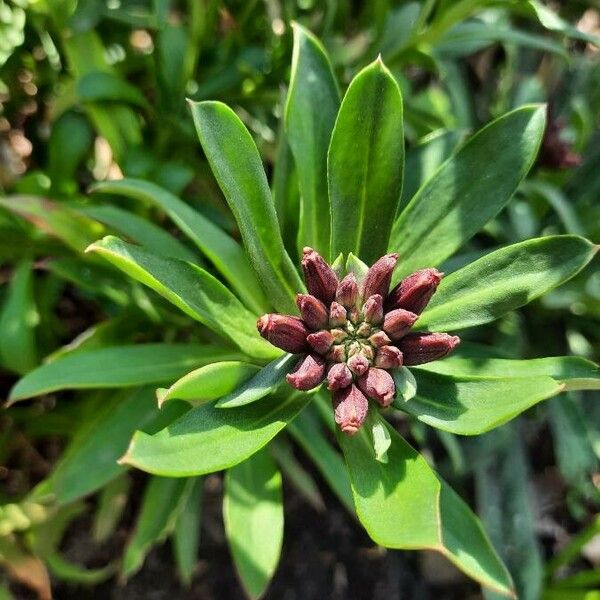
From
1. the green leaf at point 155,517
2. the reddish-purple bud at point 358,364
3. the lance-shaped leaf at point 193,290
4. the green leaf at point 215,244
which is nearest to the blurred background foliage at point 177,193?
the green leaf at point 155,517

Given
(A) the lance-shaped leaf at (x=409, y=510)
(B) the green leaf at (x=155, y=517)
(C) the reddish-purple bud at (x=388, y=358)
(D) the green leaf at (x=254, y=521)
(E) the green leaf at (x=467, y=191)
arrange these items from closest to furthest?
(A) the lance-shaped leaf at (x=409, y=510) → (C) the reddish-purple bud at (x=388, y=358) → (E) the green leaf at (x=467, y=191) → (D) the green leaf at (x=254, y=521) → (B) the green leaf at (x=155, y=517)

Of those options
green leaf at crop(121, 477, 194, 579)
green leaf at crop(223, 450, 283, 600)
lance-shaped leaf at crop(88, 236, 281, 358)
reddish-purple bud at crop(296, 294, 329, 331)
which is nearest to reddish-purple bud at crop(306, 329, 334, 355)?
reddish-purple bud at crop(296, 294, 329, 331)

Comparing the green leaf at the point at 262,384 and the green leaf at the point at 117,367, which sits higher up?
the green leaf at the point at 262,384

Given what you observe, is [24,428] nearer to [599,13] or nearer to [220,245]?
[220,245]

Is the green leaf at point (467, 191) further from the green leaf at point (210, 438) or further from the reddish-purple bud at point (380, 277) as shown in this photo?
the green leaf at point (210, 438)

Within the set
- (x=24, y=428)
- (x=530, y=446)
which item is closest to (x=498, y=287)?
(x=24, y=428)

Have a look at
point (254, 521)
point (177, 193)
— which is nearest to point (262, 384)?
point (254, 521)
